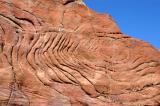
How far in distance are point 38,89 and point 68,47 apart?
1265 mm

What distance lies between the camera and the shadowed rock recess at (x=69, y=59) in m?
10.8

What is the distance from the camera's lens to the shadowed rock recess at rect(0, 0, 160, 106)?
1084cm

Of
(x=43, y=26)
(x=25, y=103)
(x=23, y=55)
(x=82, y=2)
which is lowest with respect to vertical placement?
(x=25, y=103)

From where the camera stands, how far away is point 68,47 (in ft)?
36.6

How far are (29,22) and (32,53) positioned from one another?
0.83 metres

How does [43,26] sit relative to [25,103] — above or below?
above

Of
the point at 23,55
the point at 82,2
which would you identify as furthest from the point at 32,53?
the point at 82,2

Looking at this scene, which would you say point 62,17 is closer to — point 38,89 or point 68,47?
point 68,47

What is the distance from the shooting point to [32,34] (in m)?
11.1

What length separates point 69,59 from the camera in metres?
11.1

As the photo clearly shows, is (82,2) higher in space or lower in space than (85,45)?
higher

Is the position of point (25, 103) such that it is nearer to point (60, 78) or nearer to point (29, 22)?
point (60, 78)

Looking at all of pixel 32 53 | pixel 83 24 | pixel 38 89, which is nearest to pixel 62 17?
pixel 83 24

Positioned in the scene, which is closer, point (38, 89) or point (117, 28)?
point (38, 89)
